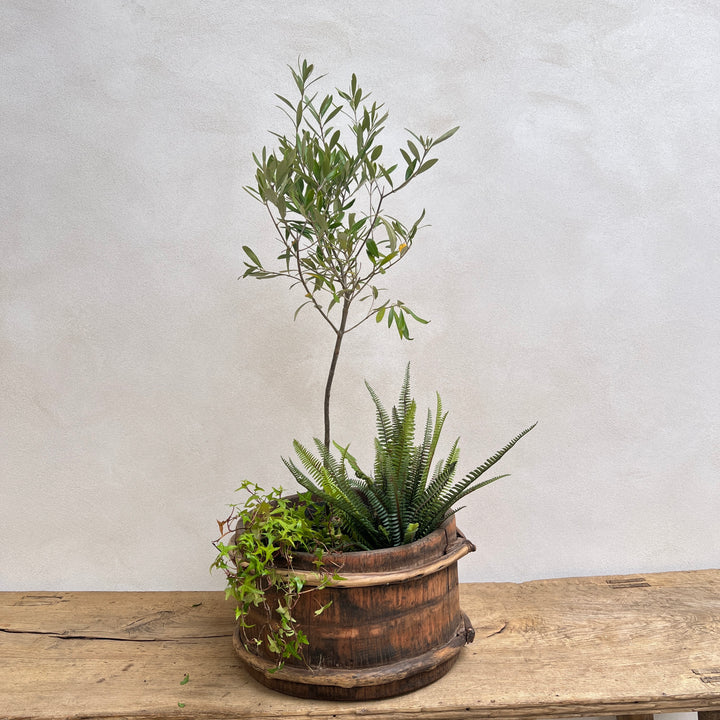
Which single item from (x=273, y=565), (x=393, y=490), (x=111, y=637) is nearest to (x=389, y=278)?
(x=393, y=490)

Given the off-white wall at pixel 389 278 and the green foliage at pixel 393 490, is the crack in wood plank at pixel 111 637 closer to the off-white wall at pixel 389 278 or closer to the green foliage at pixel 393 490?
the off-white wall at pixel 389 278

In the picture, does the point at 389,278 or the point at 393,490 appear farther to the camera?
the point at 389,278

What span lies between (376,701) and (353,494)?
0.94ft

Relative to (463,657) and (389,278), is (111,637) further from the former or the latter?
(389,278)

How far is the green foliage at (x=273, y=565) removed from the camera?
915 mm

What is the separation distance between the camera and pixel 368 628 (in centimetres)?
92

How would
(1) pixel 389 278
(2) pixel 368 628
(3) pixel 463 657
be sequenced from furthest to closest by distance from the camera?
(1) pixel 389 278, (3) pixel 463 657, (2) pixel 368 628

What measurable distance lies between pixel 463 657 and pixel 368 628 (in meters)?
0.23

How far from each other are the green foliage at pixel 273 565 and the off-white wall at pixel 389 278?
0.42 m

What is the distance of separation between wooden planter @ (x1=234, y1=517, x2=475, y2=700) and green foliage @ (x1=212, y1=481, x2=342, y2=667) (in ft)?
0.05

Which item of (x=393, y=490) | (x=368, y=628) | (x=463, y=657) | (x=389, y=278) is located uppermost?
(x=389, y=278)

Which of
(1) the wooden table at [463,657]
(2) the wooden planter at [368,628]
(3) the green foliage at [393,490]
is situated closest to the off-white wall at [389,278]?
(1) the wooden table at [463,657]

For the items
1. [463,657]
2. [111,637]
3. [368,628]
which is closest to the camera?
[368,628]

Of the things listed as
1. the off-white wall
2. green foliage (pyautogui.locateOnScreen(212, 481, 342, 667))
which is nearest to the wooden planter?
green foliage (pyautogui.locateOnScreen(212, 481, 342, 667))
